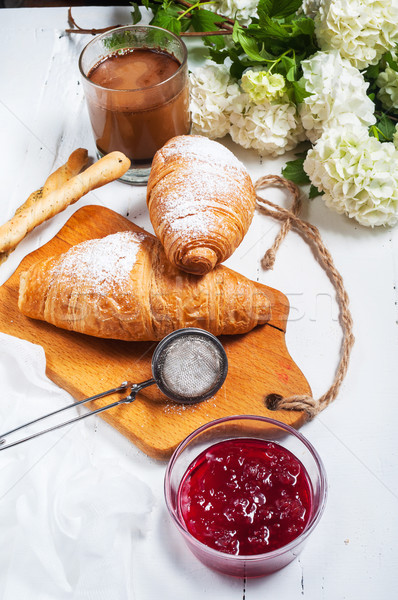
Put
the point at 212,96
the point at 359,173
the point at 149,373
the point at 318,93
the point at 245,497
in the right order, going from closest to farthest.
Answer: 1. the point at 245,497
2. the point at 149,373
3. the point at 359,173
4. the point at 318,93
5. the point at 212,96

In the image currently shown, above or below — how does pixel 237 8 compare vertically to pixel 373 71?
above

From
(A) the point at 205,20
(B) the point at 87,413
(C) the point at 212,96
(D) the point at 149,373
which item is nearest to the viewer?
(B) the point at 87,413

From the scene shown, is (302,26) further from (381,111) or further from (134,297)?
(134,297)

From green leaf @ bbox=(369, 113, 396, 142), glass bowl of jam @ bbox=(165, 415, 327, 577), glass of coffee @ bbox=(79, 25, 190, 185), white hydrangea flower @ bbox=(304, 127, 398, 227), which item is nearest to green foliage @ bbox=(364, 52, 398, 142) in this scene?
green leaf @ bbox=(369, 113, 396, 142)

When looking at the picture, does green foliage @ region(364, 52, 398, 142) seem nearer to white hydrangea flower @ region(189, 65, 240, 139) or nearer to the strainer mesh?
white hydrangea flower @ region(189, 65, 240, 139)

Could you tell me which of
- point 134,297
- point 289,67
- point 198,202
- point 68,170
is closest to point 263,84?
point 289,67

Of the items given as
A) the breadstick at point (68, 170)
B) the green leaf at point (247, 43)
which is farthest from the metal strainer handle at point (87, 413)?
the green leaf at point (247, 43)
